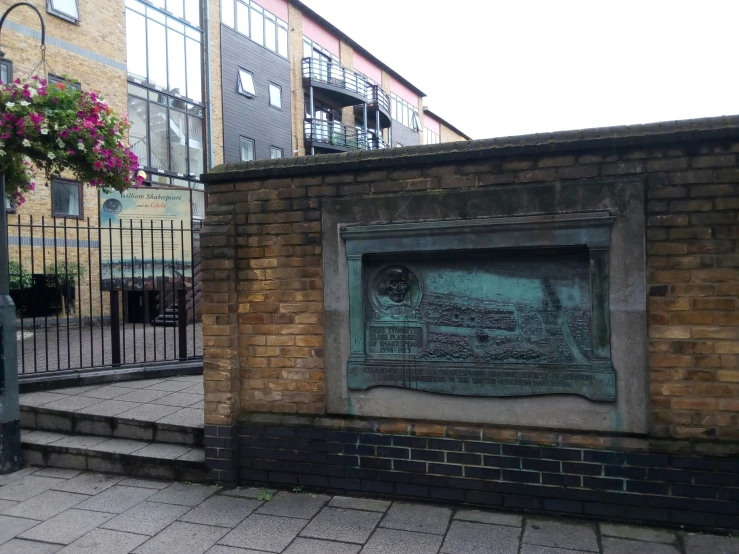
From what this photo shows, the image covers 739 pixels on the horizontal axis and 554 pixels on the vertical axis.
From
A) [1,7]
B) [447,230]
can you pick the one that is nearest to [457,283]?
[447,230]

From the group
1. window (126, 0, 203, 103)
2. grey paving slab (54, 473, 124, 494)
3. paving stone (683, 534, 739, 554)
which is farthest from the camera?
window (126, 0, 203, 103)

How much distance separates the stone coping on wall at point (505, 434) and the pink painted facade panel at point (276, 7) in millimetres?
23753

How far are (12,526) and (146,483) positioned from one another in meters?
0.98

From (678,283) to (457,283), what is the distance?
137cm

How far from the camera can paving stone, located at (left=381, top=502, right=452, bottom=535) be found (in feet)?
12.3

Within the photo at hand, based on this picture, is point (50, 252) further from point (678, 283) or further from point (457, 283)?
point (678, 283)

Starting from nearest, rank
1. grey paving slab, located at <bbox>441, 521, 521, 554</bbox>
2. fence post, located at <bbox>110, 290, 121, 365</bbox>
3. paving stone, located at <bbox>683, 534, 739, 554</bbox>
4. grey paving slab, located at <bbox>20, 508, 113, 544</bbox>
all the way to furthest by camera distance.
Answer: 1. paving stone, located at <bbox>683, 534, 739, 554</bbox>
2. grey paving slab, located at <bbox>441, 521, 521, 554</bbox>
3. grey paving slab, located at <bbox>20, 508, 113, 544</bbox>
4. fence post, located at <bbox>110, 290, 121, 365</bbox>

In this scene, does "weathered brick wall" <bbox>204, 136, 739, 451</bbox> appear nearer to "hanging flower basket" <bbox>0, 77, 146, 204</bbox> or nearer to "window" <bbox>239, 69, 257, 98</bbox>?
"hanging flower basket" <bbox>0, 77, 146, 204</bbox>

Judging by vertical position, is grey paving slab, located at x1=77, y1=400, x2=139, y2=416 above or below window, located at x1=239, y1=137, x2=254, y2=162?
below

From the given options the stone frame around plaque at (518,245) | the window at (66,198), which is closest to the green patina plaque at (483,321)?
the stone frame around plaque at (518,245)

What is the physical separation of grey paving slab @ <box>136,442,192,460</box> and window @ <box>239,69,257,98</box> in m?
20.2

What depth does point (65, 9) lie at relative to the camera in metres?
15.8

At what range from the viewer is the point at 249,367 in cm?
456

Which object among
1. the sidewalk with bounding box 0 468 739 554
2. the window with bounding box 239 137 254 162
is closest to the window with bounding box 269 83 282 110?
the window with bounding box 239 137 254 162
